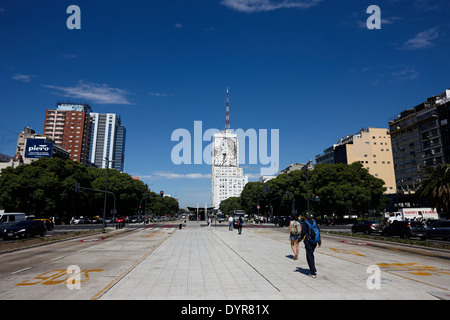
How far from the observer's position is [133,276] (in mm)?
8430

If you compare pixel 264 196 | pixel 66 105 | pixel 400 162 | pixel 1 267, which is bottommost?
pixel 1 267

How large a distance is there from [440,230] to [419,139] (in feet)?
201

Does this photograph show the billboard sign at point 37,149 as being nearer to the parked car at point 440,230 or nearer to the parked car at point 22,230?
the parked car at point 22,230

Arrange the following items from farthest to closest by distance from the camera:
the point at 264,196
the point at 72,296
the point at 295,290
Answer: the point at 264,196 < the point at 295,290 < the point at 72,296

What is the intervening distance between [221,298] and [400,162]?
3497 inches

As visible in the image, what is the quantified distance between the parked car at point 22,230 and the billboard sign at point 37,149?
66.0 metres

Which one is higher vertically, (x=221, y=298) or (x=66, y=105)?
(x=66, y=105)

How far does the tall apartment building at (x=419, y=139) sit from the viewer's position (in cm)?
6366

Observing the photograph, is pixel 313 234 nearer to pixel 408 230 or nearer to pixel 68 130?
pixel 408 230
